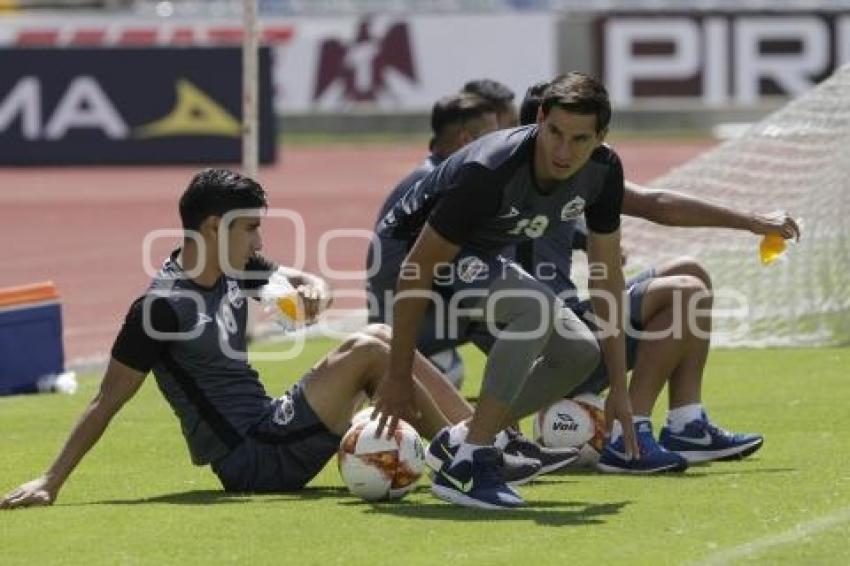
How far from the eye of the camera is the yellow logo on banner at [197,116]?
33.6 metres

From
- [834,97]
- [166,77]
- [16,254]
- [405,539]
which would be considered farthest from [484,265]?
[166,77]

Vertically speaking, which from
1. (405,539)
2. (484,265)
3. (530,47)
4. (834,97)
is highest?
(530,47)

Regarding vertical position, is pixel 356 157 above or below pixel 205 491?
above

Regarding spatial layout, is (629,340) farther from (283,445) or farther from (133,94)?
(133,94)

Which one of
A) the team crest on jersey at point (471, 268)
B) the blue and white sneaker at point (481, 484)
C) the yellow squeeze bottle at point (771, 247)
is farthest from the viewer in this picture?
the yellow squeeze bottle at point (771, 247)

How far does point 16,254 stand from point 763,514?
630 inches

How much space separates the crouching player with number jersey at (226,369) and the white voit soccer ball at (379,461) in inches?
5.0

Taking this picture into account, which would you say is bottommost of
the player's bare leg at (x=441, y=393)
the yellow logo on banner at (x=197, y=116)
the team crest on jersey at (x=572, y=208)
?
the player's bare leg at (x=441, y=393)

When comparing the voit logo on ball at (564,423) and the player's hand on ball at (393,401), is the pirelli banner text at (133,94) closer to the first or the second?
the voit logo on ball at (564,423)

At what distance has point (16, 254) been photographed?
23.1 m

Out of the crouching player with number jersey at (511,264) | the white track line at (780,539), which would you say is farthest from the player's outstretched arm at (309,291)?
the white track line at (780,539)

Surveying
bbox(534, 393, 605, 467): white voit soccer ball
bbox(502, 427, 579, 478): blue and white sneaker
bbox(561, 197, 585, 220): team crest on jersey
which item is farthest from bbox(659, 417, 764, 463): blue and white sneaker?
bbox(561, 197, 585, 220): team crest on jersey

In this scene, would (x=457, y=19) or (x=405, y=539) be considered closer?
(x=405, y=539)

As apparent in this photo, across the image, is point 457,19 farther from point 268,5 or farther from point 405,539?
point 405,539
